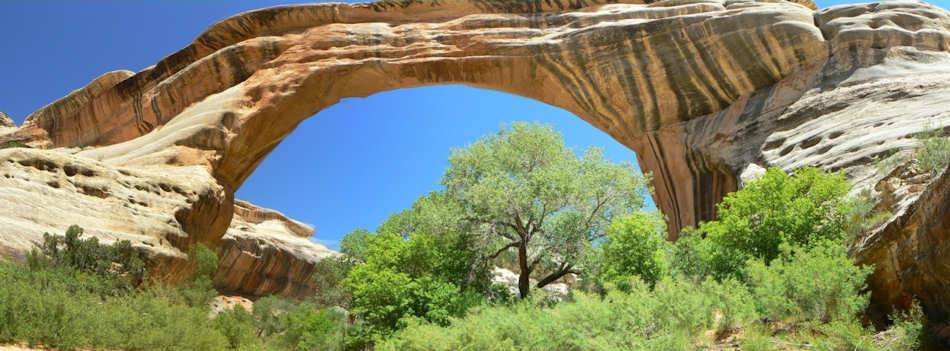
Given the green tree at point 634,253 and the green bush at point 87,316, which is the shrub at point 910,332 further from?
the green bush at point 87,316

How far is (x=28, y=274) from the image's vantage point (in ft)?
32.0

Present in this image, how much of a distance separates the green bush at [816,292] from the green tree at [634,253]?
11.6 ft

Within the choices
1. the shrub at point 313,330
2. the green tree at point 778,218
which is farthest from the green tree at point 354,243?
the green tree at point 778,218

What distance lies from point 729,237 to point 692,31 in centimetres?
841

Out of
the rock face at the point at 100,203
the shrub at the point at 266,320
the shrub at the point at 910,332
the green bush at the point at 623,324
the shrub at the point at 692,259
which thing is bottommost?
the shrub at the point at 910,332

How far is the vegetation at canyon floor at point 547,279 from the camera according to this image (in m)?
7.75

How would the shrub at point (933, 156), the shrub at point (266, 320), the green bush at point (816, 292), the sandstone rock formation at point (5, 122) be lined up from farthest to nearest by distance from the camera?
1. the sandstone rock formation at point (5, 122)
2. the shrub at point (266, 320)
3. the shrub at point (933, 156)
4. the green bush at point (816, 292)

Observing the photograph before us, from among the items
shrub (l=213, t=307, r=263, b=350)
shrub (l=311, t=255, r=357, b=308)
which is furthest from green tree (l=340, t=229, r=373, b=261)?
shrub (l=213, t=307, r=263, b=350)

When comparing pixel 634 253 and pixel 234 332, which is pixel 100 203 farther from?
pixel 634 253

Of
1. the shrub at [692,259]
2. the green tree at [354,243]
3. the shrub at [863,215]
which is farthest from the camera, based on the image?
the green tree at [354,243]

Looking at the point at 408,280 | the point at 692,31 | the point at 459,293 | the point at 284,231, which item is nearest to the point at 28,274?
the point at 408,280

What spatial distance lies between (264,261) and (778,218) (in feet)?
91.8

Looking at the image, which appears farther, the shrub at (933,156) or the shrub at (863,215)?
the shrub at (933,156)

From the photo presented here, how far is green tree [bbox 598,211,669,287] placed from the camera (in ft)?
38.5
